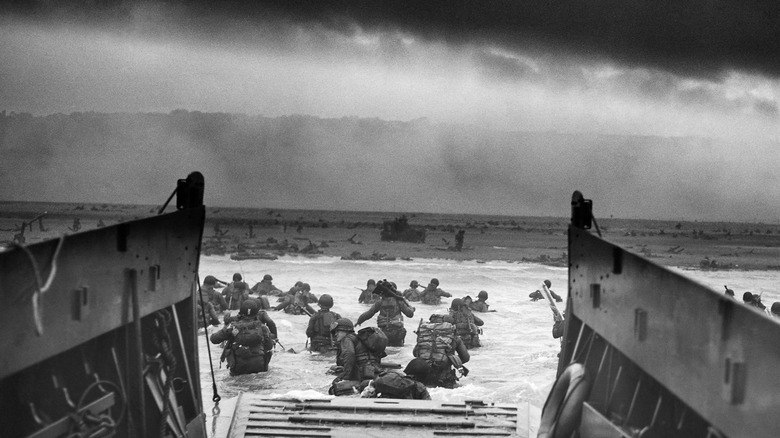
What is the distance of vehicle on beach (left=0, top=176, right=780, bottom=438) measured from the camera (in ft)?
10.2

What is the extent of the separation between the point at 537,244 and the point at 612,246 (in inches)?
2105

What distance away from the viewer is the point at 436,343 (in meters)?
10.4

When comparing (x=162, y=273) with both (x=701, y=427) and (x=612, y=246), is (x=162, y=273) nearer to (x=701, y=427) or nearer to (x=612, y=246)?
(x=612, y=246)

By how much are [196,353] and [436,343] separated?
5000 millimetres

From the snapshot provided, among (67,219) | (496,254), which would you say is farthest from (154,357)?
(67,219)

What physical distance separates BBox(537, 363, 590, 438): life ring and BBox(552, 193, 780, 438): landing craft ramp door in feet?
0.12

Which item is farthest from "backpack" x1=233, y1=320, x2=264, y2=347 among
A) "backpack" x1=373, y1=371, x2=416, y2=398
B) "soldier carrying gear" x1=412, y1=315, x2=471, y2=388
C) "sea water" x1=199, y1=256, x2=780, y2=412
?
"backpack" x1=373, y1=371, x2=416, y2=398

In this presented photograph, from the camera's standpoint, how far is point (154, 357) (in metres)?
5.03

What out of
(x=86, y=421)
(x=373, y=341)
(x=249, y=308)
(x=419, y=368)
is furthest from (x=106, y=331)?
(x=249, y=308)

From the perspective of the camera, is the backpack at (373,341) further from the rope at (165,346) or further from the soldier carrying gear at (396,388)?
the rope at (165,346)

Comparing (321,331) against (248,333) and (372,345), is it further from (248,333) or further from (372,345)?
(372,345)

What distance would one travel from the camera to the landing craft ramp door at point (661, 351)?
280 centimetres

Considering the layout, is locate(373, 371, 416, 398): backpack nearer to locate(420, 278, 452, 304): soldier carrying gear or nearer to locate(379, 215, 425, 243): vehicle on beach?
locate(420, 278, 452, 304): soldier carrying gear

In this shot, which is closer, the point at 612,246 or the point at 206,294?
the point at 612,246
